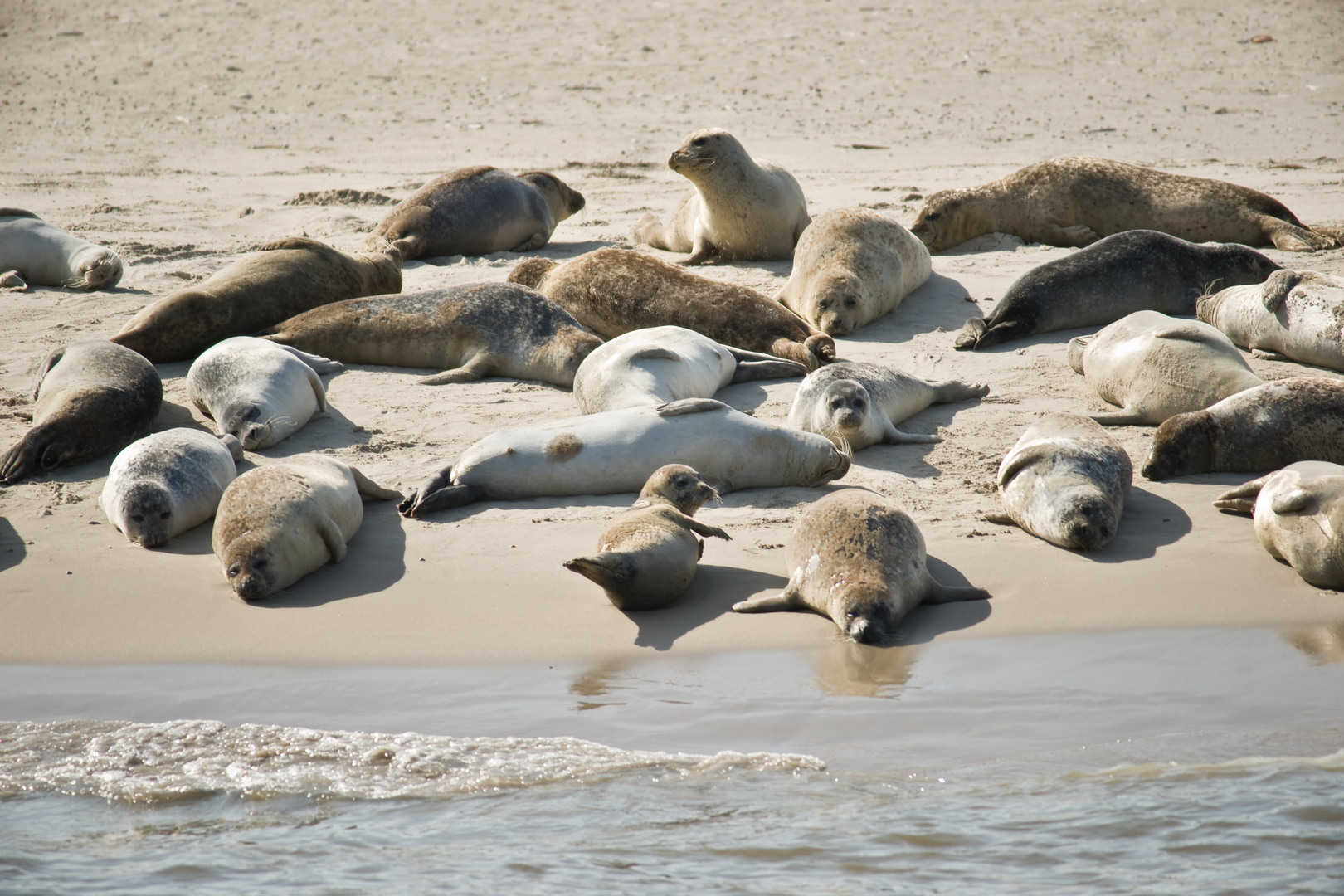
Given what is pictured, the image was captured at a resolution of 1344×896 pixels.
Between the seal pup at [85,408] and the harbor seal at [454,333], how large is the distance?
3.19 feet

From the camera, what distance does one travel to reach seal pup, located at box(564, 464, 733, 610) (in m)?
3.63

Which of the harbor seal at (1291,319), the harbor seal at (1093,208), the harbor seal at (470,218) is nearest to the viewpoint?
the harbor seal at (1291,319)

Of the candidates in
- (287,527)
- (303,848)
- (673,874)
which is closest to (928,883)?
(673,874)

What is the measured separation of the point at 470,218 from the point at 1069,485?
209 inches

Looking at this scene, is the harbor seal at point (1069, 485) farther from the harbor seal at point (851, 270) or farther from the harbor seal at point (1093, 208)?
the harbor seal at point (1093, 208)

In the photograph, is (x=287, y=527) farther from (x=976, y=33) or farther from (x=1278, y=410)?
(x=976, y=33)

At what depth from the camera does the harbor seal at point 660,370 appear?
5.27m

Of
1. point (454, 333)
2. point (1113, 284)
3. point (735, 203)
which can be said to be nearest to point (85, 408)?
point (454, 333)

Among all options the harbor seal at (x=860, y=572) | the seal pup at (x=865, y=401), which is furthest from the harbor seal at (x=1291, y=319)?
the harbor seal at (x=860, y=572)

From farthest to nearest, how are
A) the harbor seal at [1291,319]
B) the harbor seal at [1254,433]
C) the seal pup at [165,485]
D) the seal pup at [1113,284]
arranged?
1. the seal pup at [1113,284]
2. the harbor seal at [1291,319]
3. the harbor seal at [1254,433]
4. the seal pup at [165,485]

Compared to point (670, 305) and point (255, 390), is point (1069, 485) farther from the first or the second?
point (255, 390)

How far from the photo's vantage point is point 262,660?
3.55 m

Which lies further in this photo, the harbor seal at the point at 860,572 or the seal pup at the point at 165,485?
the seal pup at the point at 165,485

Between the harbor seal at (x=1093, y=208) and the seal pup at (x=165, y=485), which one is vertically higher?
the harbor seal at (x=1093, y=208)
